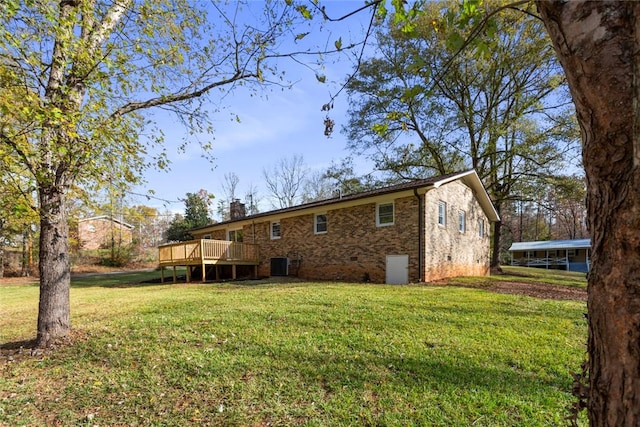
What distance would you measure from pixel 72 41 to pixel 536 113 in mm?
21386

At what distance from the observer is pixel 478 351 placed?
4684mm

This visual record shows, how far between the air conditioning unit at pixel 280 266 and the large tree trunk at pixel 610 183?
15288mm

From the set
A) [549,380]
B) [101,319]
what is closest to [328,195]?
[101,319]

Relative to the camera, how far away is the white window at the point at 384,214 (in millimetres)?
13102

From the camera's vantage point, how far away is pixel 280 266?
16.4 m

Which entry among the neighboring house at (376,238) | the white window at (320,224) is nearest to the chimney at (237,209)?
the neighboring house at (376,238)

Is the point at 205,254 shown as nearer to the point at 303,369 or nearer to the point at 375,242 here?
the point at 375,242

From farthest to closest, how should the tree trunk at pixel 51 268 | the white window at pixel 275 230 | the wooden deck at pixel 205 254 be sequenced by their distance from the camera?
1. the white window at pixel 275 230
2. the wooden deck at pixel 205 254
3. the tree trunk at pixel 51 268

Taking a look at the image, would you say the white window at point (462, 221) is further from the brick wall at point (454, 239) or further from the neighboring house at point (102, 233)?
the neighboring house at point (102, 233)

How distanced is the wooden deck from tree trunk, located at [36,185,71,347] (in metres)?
10.5

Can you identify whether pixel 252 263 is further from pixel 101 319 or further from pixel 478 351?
pixel 478 351

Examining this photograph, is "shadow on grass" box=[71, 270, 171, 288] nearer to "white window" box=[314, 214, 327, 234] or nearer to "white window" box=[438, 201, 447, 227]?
"white window" box=[314, 214, 327, 234]

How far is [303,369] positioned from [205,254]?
1288 cm

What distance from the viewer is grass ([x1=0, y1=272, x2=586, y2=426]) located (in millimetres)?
3291
